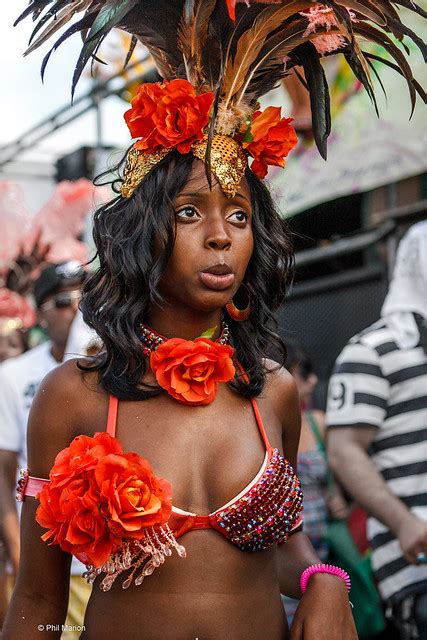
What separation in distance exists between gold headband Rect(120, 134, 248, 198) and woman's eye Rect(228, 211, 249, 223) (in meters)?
0.06

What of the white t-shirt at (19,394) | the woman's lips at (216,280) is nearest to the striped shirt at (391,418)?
the white t-shirt at (19,394)

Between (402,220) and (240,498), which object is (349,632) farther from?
(402,220)

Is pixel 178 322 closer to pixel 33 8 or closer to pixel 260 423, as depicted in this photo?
pixel 260 423

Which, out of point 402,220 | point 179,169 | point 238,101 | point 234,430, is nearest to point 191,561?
point 234,430

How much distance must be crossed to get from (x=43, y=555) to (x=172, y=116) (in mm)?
1132

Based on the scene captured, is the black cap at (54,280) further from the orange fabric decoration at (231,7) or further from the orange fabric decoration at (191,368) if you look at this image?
the orange fabric decoration at (231,7)

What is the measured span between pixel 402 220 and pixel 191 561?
16.1ft

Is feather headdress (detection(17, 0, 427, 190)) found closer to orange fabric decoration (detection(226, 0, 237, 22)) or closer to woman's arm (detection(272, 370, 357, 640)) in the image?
orange fabric decoration (detection(226, 0, 237, 22))

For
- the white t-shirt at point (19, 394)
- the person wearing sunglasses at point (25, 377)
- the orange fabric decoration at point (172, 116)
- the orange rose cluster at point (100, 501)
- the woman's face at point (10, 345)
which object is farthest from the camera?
the woman's face at point (10, 345)

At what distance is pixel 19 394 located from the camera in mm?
5074

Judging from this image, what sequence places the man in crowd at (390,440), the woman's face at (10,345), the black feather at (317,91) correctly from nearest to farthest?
the black feather at (317,91) → the man in crowd at (390,440) → the woman's face at (10,345)

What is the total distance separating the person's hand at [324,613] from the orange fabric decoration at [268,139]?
1.09 metres

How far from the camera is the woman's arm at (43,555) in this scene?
8.00 feet

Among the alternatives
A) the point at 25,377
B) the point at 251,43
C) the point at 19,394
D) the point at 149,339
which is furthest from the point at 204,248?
the point at 25,377
